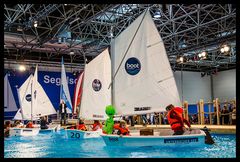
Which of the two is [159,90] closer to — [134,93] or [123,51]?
[134,93]

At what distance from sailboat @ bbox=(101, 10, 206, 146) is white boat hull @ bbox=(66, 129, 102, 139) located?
432 cm

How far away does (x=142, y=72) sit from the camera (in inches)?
397

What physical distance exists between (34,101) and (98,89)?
955cm

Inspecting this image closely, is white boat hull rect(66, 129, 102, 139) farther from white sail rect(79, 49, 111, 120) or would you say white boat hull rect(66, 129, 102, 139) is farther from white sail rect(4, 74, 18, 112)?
white sail rect(4, 74, 18, 112)

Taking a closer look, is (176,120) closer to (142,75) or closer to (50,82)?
(142,75)

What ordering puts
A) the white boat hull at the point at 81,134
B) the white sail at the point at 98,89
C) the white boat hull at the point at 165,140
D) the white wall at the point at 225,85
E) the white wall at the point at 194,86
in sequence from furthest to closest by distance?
the white wall at the point at 194,86
the white wall at the point at 225,85
the white boat hull at the point at 81,134
the white sail at the point at 98,89
the white boat hull at the point at 165,140

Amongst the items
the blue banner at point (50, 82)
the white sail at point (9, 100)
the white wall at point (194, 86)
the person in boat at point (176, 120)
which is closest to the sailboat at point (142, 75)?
the person in boat at point (176, 120)

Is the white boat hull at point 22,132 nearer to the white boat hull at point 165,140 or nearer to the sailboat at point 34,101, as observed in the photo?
the sailboat at point 34,101

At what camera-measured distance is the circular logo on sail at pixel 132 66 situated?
10148 millimetres

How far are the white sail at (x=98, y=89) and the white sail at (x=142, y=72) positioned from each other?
143 inches

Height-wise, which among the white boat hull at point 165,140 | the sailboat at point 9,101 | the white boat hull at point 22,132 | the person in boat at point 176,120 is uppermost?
the sailboat at point 9,101

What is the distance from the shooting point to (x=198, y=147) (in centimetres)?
923
